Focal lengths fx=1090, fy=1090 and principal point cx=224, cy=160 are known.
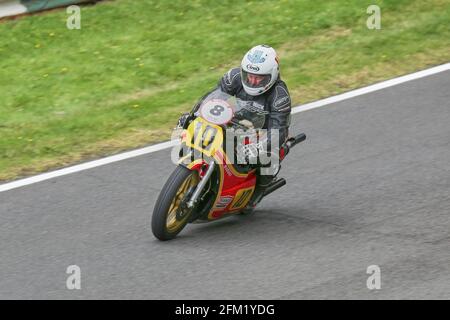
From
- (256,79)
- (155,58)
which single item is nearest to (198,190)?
(256,79)

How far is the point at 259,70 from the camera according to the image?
29.2 ft

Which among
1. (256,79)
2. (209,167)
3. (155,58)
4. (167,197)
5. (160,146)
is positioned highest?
(155,58)

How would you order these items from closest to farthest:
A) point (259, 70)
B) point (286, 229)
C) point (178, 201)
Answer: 1. point (178, 201)
2. point (259, 70)
3. point (286, 229)

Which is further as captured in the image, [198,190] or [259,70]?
[259,70]

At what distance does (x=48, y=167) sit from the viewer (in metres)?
10.8

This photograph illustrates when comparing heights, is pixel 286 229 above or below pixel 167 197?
below

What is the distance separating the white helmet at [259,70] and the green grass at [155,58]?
2661 mm

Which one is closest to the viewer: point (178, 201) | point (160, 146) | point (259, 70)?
point (178, 201)

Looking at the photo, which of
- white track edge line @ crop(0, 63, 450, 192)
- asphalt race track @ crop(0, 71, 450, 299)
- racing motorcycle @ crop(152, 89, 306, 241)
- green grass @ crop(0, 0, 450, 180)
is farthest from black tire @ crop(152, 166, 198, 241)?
green grass @ crop(0, 0, 450, 180)

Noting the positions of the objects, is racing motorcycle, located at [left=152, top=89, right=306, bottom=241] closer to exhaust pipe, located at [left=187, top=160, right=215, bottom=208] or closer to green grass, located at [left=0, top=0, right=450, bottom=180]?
exhaust pipe, located at [left=187, top=160, right=215, bottom=208]

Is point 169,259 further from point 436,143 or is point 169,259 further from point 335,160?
point 436,143

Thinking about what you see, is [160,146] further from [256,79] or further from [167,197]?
[167,197]

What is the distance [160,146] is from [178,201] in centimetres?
275

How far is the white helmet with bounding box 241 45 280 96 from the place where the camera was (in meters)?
8.89
